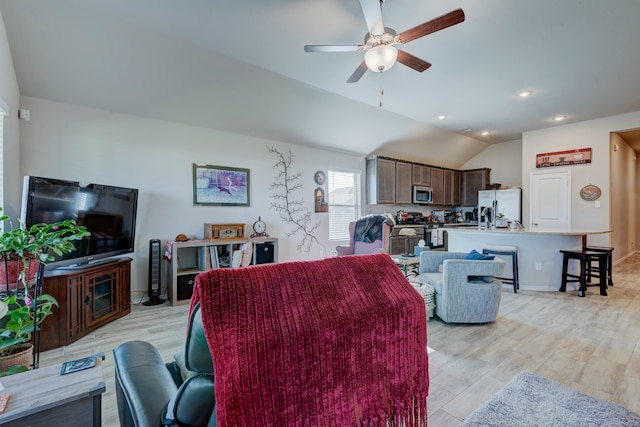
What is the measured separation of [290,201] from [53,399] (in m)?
4.38

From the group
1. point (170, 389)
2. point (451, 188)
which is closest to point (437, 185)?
point (451, 188)

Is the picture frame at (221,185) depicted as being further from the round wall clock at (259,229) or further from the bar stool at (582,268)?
the bar stool at (582,268)

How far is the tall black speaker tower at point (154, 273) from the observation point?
3.72 m

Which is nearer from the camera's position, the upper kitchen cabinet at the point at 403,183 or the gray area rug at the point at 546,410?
the gray area rug at the point at 546,410

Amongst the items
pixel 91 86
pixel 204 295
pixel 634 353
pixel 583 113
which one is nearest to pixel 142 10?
pixel 91 86

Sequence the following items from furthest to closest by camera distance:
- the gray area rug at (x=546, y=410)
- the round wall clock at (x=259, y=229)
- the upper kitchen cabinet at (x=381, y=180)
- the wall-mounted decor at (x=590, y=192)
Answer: the upper kitchen cabinet at (x=381, y=180) < the wall-mounted decor at (x=590, y=192) < the round wall clock at (x=259, y=229) < the gray area rug at (x=546, y=410)

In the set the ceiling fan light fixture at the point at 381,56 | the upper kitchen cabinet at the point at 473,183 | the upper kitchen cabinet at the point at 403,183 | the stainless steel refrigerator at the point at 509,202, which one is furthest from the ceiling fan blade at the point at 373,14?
the upper kitchen cabinet at the point at 473,183

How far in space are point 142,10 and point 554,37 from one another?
3.95 metres

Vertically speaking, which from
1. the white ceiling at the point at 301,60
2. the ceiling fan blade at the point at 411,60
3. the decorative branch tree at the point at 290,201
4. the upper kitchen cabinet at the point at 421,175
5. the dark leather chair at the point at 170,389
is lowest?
the dark leather chair at the point at 170,389

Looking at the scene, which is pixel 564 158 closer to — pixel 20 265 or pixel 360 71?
pixel 360 71

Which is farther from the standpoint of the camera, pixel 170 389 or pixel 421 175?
pixel 421 175

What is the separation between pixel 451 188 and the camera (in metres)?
7.84

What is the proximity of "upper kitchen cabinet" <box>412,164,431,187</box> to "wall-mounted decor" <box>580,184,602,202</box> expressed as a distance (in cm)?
288

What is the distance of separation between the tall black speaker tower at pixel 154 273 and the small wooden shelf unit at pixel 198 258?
0.14 metres
